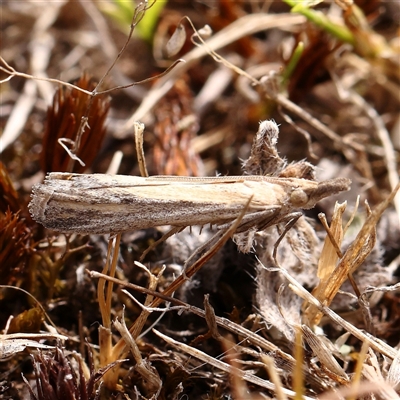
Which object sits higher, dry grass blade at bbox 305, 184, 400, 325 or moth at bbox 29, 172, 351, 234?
moth at bbox 29, 172, 351, 234

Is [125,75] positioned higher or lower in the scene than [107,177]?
higher

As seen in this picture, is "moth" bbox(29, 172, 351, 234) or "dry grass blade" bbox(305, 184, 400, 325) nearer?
"moth" bbox(29, 172, 351, 234)

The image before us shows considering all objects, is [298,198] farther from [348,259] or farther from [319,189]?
[348,259]

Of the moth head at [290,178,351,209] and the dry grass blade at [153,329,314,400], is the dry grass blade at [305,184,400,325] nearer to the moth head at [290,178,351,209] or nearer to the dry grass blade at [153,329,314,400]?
the moth head at [290,178,351,209]

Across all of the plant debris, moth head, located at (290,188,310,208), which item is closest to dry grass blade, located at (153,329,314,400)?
the plant debris

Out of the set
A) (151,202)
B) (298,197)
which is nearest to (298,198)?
(298,197)

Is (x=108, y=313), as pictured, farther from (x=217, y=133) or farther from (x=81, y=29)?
(x=81, y=29)

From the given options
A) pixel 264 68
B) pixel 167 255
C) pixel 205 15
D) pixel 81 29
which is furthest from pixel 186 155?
pixel 81 29

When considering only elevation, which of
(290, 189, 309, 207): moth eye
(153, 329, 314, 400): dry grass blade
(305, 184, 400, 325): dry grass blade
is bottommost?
(153, 329, 314, 400): dry grass blade

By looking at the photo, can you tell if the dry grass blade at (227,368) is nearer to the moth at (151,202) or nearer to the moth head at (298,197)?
the moth at (151,202)
